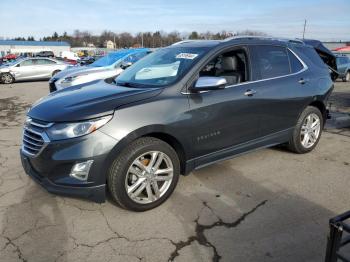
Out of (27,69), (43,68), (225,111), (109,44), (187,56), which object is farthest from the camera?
(109,44)

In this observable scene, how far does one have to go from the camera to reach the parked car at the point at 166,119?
318 centimetres

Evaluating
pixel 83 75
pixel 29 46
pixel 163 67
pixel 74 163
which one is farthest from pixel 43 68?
pixel 29 46

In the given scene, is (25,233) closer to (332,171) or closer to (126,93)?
(126,93)

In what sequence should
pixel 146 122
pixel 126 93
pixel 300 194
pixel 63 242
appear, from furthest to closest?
pixel 300 194 < pixel 126 93 < pixel 146 122 < pixel 63 242

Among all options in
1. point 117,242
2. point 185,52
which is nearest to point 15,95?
point 185,52

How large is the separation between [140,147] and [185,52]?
5.24 ft

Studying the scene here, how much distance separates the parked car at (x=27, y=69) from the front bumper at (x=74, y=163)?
1694 centimetres

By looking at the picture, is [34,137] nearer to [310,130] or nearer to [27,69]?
[310,130]

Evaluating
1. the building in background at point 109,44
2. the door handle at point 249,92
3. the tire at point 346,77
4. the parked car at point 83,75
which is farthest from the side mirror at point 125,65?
the building in background at point 109,44

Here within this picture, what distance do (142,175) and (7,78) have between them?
17.3m

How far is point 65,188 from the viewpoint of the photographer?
321 centimetres

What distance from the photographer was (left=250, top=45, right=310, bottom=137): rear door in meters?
4.45

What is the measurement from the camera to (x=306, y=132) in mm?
5281

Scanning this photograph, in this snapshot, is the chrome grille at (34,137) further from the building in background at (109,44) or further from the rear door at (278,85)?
the building in background at (109,44)
